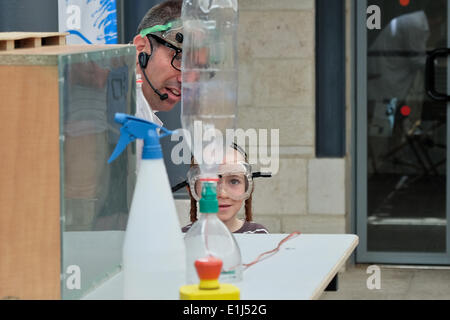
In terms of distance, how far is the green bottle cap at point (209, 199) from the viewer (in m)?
2.20

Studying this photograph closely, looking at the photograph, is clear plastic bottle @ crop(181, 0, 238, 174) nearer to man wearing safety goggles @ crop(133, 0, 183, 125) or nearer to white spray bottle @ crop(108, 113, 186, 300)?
man wearing safety goggles @ crop(133, 0, 183, 125)

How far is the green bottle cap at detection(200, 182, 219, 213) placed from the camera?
7.22 ft

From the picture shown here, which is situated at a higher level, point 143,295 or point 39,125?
point 39,125

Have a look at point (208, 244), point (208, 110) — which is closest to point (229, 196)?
point (208, 110)

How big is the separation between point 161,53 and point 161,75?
88 mm

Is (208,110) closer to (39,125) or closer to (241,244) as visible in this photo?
(241,244)

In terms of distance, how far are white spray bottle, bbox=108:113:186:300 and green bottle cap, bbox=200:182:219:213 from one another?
0.13m

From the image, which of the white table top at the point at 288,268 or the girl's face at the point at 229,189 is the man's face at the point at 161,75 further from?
the white table top at the point at 288,268

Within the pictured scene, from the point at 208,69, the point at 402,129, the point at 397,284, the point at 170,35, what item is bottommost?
the point at 397,284

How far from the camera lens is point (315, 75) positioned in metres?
6.71

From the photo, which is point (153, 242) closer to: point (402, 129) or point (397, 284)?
point (397, 284)

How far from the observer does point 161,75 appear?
12.0 feet

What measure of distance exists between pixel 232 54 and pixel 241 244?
0.65m

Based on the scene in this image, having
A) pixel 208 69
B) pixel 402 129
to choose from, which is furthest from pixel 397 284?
pixel 208 69
